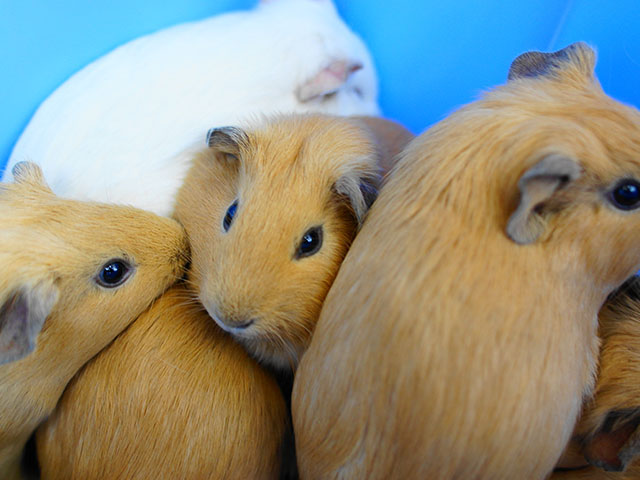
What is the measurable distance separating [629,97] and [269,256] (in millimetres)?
1770

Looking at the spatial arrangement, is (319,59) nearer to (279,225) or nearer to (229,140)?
(229,140)

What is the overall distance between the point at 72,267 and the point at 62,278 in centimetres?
4

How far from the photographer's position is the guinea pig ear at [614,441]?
1.43 m

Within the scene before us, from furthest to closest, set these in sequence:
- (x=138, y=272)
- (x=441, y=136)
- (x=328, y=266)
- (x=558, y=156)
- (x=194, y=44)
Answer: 1. (x=194, y=44)
2. (x=138, y=272)
3. (x=328, y=266)
4. (x=441, y=136)
5. (x=558, y=156)

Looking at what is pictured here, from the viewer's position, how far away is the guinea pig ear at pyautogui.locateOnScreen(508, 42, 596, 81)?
1.44 meters

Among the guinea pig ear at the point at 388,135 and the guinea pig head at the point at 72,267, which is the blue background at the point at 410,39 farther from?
the guinea pig head at the point at 72,267

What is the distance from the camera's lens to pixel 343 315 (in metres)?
1.29

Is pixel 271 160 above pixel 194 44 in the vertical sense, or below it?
below

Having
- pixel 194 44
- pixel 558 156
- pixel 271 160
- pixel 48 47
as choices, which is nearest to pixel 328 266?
pixel 271 160

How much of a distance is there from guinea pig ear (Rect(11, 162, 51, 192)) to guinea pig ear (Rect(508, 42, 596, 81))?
5.38 feet

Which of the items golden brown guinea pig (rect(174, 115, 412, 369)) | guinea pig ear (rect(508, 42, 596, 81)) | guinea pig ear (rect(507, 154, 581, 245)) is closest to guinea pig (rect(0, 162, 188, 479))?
golden brown guinea pig (rect(174, 115, 412, 369))

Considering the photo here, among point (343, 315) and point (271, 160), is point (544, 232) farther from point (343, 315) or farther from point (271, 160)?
point (271, 160)

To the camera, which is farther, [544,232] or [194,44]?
[194,44]

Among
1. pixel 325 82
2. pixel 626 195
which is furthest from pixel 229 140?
pixel 626 195
